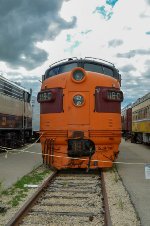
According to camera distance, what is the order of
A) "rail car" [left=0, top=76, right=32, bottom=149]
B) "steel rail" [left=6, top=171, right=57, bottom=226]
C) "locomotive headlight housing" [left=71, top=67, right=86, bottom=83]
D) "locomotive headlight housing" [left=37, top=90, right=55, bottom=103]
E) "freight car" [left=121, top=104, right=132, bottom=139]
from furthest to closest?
1. "freight car" [left=121, top=104, right=132, bottom=139]
2. "rail car" [left=0, top=76, right=32, bottom=149]
3. "locomotive headlight housing" [left=37, top=90, right=55, bottom=103]
4. "locomotive headlight housing" [left=71, top=67, right=86, bottom=83]
5. "steel rail" [left=6, top=171, right=57, bottom=226]

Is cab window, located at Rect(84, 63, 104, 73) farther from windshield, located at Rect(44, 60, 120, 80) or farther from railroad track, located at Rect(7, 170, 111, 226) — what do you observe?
railroad track, located at Rect(7, 170, 111, 226)

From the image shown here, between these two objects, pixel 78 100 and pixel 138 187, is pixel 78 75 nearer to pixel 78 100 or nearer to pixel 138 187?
pixel 78 100

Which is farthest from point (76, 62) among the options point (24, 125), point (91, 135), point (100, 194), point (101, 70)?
point (24, 125)

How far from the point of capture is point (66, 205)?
25.6 ft

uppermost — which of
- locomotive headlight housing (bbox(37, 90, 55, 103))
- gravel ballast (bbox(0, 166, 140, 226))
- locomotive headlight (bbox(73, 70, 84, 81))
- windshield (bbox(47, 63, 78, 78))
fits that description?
windshield (bbox(47, 63, 78, 78))

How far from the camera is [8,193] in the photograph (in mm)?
9008

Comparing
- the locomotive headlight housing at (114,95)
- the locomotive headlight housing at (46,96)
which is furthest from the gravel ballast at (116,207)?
the locomotive headlight housing at (46,96)

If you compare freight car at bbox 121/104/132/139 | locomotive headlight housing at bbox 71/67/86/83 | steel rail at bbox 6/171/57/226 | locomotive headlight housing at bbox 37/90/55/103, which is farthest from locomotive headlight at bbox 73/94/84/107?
freight car at bbox 121/104/132/139

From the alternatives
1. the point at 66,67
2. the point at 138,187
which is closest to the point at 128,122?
the point at 66,67

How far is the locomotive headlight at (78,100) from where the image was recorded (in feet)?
40.4

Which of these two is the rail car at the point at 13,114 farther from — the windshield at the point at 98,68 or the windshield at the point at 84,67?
the windshield at the point at 98,68

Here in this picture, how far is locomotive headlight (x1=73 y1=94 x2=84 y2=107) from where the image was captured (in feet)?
40.4

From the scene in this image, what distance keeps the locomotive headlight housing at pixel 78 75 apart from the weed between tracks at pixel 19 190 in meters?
2.93

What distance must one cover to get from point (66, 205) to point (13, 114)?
1462cm
